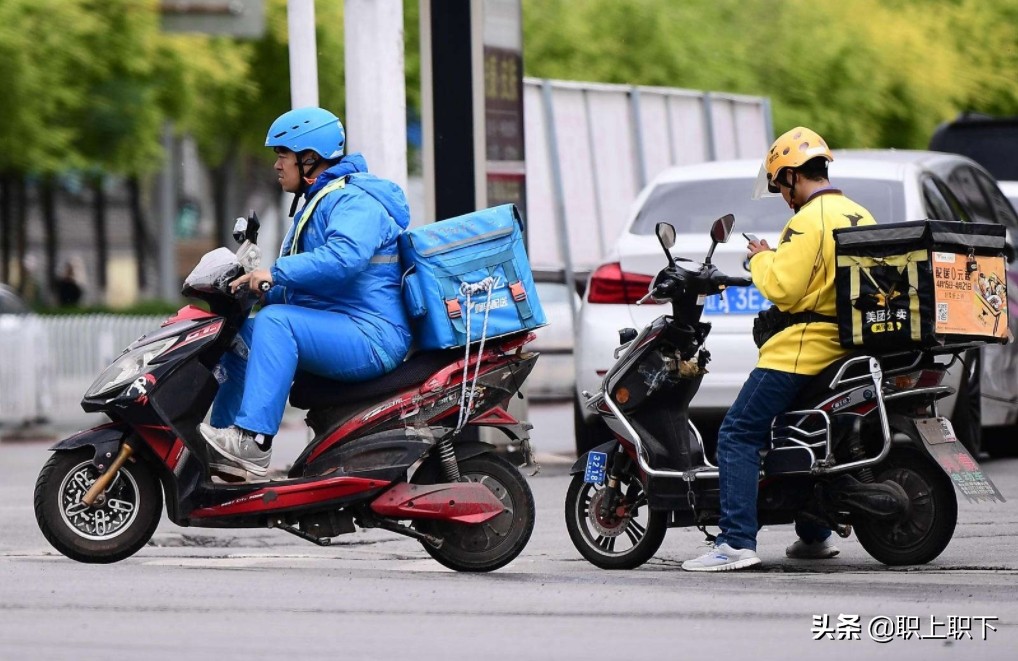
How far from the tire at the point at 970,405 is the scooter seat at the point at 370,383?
157 inches

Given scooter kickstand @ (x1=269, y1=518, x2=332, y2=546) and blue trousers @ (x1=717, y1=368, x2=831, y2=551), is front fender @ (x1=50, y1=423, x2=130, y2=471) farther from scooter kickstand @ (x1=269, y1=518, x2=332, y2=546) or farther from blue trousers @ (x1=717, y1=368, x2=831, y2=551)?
blue trousers @ (x1=717, y1=368, x2=831, y2=551)

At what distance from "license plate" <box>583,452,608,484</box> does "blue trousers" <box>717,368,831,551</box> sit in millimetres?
488

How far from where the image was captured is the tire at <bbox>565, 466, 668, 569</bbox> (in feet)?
25.7

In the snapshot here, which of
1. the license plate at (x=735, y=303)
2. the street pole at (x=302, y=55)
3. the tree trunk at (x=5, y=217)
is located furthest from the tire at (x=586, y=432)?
the tree trunk at (x=5, y=217)

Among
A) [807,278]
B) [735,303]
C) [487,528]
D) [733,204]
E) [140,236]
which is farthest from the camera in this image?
[140,236]

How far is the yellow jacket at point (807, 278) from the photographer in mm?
7402

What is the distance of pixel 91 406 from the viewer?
7461 millimetres

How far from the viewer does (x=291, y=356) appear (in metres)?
7.40

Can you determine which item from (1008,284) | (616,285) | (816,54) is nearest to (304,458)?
(616,285)

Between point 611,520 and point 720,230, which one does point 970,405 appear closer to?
point 611,520

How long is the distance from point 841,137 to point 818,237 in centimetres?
2691

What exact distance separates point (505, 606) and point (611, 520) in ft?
3.98

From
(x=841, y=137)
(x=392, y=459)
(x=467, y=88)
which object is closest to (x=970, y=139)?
(x=467, y=88)

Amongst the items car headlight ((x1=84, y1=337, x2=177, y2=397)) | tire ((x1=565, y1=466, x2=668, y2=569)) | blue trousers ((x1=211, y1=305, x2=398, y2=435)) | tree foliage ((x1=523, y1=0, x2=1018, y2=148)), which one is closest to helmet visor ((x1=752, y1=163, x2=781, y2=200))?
tire ((x1=565, y1=466, x2=668, y2=569))
